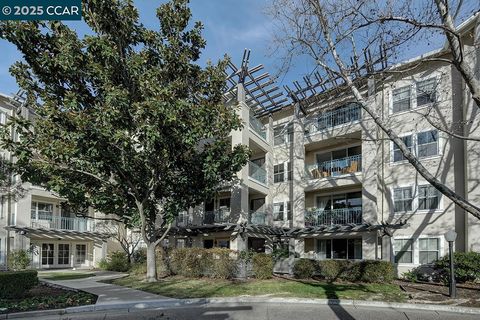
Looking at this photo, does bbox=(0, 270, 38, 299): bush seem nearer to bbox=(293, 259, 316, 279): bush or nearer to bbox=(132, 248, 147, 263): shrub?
bbox=(293, 259, 316, 279): bush

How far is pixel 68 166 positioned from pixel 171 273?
7927 millimetres

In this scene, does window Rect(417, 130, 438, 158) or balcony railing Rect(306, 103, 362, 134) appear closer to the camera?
window Rect(417, 130, 438, 158)

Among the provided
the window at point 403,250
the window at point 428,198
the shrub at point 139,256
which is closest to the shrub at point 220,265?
the shrub at point 139,256

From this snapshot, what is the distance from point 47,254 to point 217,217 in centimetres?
1478

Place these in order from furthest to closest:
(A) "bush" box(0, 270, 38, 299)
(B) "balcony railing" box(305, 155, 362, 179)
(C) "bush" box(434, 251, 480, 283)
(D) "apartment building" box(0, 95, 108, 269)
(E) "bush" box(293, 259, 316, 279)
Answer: (D) "apartment building" box(0, 95, 108, 269)
(B) "balcony railing" box(305, 155, 362, 179)
(E) "bush" box(293, 259, 316, 279)
(C) "bush" box(434, 251, 480, 283)
(A) "bush" box(0, 270, 38, 299)

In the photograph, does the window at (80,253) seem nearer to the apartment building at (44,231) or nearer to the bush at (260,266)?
the apartment building at (44,231)

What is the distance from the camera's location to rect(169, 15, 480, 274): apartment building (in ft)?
68.8

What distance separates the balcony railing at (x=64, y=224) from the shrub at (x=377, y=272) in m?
23.0

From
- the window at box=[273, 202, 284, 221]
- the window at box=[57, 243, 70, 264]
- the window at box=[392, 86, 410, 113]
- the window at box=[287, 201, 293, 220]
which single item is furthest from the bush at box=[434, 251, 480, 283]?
the window at box=[57, 243, 70, 264]

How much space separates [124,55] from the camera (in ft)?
54.7

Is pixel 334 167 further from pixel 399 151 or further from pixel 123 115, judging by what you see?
pixel 123 115

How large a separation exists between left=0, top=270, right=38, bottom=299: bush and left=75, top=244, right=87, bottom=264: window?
69.0 ft

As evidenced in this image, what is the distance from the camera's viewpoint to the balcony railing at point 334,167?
25.6m

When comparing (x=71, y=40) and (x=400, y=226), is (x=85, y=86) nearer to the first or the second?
(x=71, y=40)
